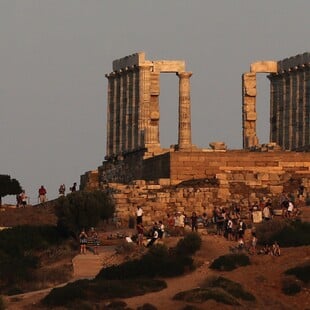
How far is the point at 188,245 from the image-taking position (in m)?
84.8

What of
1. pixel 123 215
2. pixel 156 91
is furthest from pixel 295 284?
pixel 156 91

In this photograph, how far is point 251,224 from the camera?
293 feet

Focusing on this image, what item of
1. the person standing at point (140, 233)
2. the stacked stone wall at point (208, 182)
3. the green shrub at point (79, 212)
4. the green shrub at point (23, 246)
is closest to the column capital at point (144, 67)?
the stacked stone wall at point (208, 182)

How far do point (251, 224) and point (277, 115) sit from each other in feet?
82.8

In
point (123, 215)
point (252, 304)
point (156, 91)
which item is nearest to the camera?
point (252, 304)

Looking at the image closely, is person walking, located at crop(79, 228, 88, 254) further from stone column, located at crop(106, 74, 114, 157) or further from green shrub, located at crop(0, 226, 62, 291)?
stone column, located at crop(106, 74, 114, 157)

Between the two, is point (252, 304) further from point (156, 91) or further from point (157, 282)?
point (156, 91)

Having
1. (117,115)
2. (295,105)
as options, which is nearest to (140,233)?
(295,105)

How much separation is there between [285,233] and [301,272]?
544 cm

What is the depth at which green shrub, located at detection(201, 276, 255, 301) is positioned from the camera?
79.0 metres

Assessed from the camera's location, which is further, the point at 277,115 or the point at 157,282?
the point at 277,115

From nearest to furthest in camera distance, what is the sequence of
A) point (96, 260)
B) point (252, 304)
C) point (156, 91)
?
1. point (252, 304)
2. point (96, 260)
3. point (156, 91)

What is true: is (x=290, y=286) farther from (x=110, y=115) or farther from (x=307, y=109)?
(x=110, y=115)

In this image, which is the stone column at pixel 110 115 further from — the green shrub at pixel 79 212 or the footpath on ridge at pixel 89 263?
the footpath on ridge at pixel 89 263
